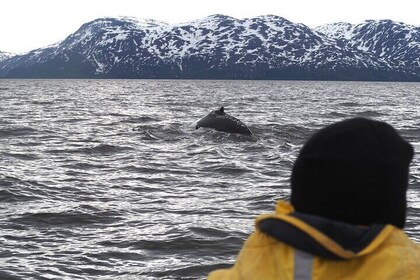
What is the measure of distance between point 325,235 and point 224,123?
80.6 feet

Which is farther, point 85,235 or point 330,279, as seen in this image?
point 85,235

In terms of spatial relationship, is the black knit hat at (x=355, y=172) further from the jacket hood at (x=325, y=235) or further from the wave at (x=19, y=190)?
the wave at (x=19, y=190)

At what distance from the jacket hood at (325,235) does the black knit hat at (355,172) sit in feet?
0.37

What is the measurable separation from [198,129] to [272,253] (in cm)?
2576

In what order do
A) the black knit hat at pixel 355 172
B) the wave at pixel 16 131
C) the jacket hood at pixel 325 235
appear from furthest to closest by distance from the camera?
the wave at pixel 16 131
the black knit hat at pixel 355 172
the jacket hood at pixel 325 235

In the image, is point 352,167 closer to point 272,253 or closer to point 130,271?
point 272,253

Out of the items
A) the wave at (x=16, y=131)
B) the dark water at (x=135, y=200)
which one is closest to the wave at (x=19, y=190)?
the dark water at (x=135, y=200)

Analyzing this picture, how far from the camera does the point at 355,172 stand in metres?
2.46

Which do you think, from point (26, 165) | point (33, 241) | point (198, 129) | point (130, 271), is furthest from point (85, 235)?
point (198, 129)

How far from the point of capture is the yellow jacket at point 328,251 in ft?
7.61

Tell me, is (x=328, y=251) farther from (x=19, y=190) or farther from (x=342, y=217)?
(x=19, y=190)

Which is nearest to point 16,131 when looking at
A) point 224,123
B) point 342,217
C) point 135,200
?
point 224,123

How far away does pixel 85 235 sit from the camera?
10.8 m

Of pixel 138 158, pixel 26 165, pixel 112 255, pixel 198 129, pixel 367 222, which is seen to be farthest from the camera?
pixel 198 129
